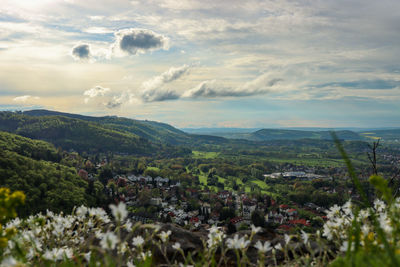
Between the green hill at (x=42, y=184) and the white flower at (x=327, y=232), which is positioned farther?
the green hill at (x=42, y=184)

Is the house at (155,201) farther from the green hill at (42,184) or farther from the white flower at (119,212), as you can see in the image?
the white flower at (119,212)

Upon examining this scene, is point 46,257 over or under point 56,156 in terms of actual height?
over

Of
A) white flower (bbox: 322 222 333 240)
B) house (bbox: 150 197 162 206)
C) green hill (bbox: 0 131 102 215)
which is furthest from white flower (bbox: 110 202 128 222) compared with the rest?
house (bbox: 150 197 162 206)

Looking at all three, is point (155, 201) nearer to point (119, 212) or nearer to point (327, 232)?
point (327, 232)

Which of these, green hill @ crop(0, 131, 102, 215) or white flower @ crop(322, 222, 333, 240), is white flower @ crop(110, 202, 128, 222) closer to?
white flower @ crop(322, 222, 333, 240)

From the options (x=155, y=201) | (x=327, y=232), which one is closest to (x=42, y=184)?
(x=155, y=201)

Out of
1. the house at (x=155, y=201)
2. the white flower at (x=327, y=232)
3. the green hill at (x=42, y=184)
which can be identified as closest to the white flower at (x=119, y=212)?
the white flower at (x=327, y=232)

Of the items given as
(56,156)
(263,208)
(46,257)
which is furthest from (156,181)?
(46,257)

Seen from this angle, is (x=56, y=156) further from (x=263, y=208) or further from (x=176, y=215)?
(x=263, y=208)

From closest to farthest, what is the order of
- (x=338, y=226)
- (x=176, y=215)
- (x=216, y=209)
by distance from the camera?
(x=338, y=226)
(x=176, y=215)
(x=216, y=209)

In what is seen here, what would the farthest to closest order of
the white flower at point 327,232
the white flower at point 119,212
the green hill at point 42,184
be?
the green hill at point 42,184
the white flower at point 327,232
the white flower at point 119,212

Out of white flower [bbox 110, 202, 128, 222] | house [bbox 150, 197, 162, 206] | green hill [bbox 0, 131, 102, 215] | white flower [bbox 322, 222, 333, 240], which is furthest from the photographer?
house [bbox 150, 197, 162, 206]
